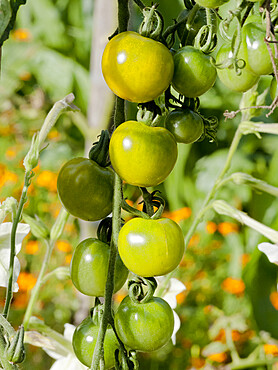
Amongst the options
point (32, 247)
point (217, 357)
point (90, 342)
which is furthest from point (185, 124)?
point (32, 247)

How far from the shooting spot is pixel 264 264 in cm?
119

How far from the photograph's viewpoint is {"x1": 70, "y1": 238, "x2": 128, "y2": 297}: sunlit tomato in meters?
0.28

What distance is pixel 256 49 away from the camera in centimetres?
26

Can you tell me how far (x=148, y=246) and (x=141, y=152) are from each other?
49mm

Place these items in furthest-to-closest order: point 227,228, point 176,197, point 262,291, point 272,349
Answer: point 176,197, point 227,228, point 262,291, point 272,349

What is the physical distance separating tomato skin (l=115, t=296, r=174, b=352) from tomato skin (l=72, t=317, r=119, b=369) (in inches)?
0.7

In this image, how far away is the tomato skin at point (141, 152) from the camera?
243 mm

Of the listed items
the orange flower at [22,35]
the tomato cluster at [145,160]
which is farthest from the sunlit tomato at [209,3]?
the orange flower at [22,35]

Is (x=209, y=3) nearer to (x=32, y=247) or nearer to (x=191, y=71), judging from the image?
(x=191, y=71)

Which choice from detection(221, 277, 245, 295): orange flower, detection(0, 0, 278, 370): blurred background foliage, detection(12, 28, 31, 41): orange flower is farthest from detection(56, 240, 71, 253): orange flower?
detection(12, 28, 31, 41): orange flower

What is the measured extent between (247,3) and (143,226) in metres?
0.13

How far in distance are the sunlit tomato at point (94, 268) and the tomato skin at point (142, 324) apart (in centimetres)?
2

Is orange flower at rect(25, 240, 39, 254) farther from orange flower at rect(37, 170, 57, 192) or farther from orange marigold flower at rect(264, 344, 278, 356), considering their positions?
orange marigold flower at rect(264, 344, 278, 356)

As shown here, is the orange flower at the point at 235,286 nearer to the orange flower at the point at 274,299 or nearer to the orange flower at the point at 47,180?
the orange flower at the point at 274,299
